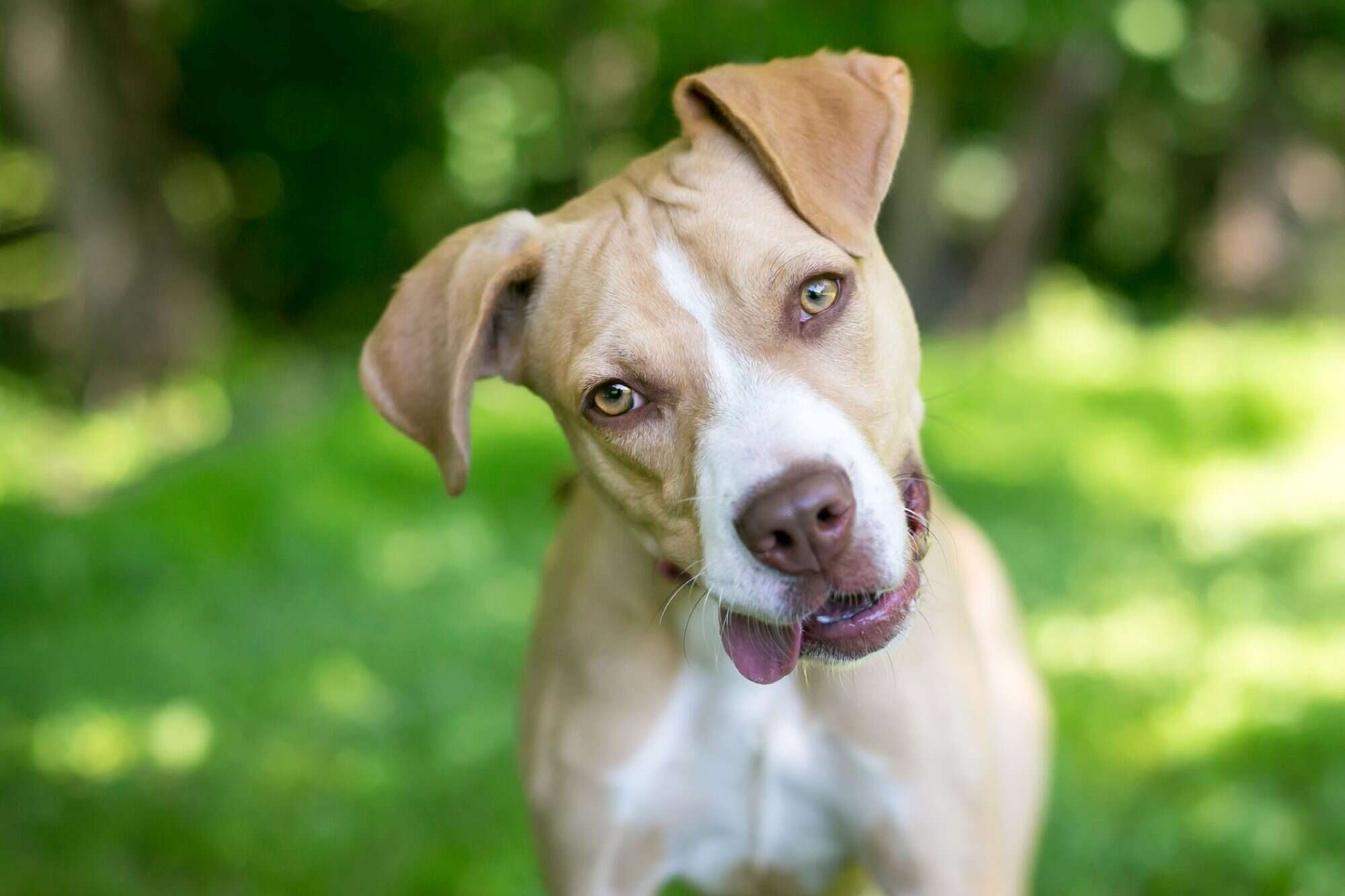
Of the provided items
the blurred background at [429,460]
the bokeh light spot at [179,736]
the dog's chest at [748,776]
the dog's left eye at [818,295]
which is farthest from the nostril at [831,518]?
the bokeh light spot at [179,736]

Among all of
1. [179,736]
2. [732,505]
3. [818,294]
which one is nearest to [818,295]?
[818,294]

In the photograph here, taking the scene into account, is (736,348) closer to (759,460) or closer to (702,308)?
(702,308)

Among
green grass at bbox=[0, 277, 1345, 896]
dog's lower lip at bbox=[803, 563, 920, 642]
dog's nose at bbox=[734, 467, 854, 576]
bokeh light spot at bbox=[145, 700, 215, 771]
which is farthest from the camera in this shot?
bokeh light spot at bbox=[145, 700, 215, 771]

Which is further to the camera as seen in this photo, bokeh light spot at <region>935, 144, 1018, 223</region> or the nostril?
bokeh light spot at <region>935, 144, 1018, 223</region>

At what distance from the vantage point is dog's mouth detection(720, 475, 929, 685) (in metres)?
2.80

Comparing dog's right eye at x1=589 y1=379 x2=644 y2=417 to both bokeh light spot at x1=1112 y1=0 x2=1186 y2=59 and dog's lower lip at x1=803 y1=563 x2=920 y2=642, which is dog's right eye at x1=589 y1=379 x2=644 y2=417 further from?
bokeh light spot at x1=1112 y1=0 x2=1186 y2=59

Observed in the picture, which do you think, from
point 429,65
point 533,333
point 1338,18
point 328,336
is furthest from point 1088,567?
point 429,65

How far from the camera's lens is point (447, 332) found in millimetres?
3145

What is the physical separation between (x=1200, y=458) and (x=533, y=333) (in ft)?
20.1

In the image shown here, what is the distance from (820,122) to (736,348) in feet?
2.08

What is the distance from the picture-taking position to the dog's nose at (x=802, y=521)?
2.56 metres

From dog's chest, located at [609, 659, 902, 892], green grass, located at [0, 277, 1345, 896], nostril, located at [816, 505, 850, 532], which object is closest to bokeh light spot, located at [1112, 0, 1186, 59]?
green grass, located at [0, 277, 1345, 896]

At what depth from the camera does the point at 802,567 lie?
2.66 meters

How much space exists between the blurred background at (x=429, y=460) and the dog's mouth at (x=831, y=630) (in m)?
1.82
